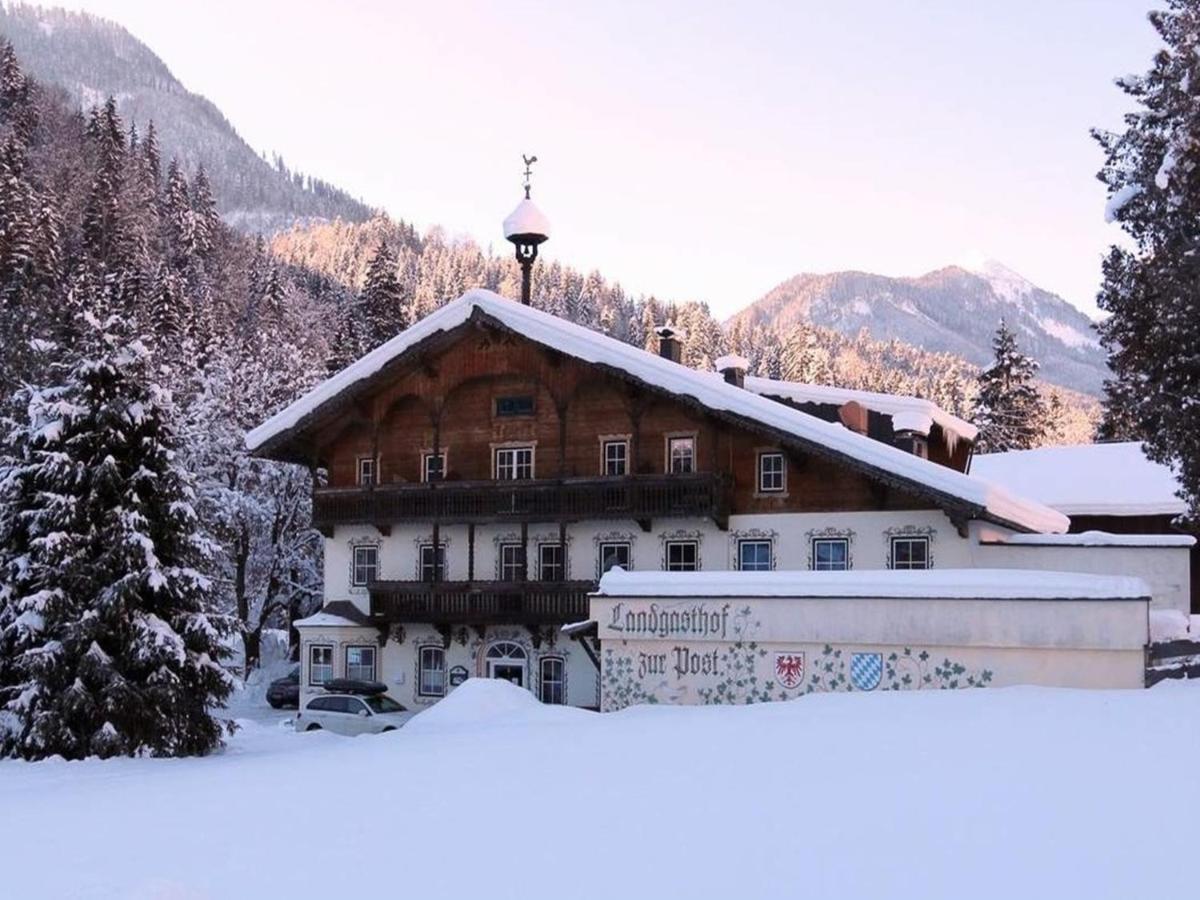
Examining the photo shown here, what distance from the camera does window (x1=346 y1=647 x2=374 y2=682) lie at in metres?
36.0

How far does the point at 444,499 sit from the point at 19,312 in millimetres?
39750

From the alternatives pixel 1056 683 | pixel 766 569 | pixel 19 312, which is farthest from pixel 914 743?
pixel 19 312

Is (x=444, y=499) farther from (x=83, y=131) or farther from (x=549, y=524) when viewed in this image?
(x=83, y=131)

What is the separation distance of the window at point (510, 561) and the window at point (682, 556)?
4.46 m

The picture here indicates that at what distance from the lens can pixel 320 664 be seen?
36.8m

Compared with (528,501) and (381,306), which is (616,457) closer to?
(528,501)

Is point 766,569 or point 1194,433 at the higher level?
point 1194,433

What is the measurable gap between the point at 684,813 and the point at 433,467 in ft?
78.1

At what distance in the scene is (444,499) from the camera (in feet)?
114

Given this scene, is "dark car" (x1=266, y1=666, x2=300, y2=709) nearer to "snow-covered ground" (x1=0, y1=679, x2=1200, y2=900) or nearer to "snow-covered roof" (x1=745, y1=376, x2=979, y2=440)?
"snow-covered roof" (x1=745, y1=376, x2=979, y2=440)

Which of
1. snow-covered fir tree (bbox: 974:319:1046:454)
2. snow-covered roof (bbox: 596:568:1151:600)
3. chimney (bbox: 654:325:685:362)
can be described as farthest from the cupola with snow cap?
snow-covered fir tree (bbox: 974:319:1046:454)

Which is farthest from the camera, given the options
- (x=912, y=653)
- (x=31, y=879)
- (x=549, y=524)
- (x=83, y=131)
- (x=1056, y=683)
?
(x=83, y=131)

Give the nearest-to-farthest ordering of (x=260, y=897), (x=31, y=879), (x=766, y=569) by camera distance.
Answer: (x=260, y=897), (x=31, y=879), (x=766, y=569)

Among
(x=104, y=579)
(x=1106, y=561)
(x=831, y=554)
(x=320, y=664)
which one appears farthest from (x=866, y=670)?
(x=320, y=664)
